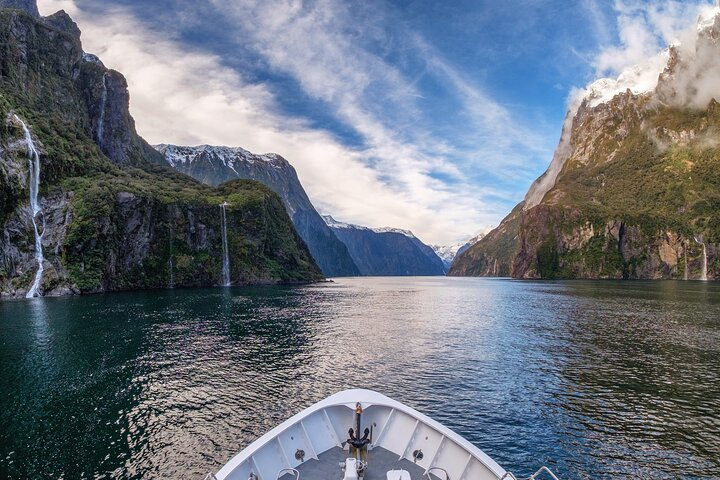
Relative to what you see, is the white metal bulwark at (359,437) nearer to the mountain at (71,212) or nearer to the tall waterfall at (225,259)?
the mountain at (71,212)

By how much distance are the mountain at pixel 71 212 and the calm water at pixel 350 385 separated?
6063 cm

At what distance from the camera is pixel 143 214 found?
159 meters

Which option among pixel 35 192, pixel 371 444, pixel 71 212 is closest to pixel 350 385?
pixel 371 444

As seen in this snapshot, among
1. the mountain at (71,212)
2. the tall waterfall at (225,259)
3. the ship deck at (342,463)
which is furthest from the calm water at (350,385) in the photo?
the tall waterfall at (225,259)

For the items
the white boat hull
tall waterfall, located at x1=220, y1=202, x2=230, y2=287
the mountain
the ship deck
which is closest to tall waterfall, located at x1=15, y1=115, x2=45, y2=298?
the mountain

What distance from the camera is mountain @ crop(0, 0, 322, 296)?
371ft

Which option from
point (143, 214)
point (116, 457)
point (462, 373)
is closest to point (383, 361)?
point (462, 373)

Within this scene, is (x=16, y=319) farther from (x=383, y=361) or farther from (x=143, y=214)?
(x=143, y=214)

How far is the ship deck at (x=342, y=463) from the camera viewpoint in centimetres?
1372

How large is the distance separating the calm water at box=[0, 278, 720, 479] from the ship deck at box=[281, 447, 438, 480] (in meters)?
7.91

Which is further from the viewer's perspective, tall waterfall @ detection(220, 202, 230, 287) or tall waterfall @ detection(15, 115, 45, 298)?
tall waterfall @ detection(220, 202, 230, 287)

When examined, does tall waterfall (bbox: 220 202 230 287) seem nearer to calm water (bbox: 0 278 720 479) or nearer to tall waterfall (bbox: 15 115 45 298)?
tall waterfall (bbox: 15 115 45 298)

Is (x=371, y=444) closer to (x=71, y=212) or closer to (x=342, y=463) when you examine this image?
(x=342, y=463)

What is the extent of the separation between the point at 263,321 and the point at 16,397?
128 ft
